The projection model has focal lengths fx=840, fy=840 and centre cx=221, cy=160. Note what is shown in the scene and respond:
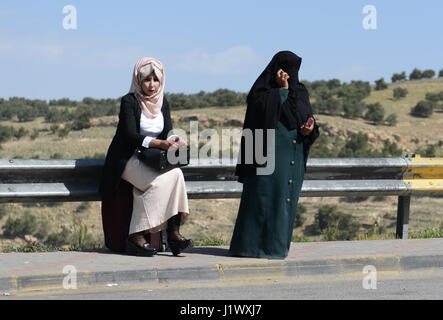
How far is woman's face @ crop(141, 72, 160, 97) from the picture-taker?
26.6 ft

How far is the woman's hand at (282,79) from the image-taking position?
8.06 m

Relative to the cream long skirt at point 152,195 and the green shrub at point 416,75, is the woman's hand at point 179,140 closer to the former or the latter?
the cream long skirt at point 152,195

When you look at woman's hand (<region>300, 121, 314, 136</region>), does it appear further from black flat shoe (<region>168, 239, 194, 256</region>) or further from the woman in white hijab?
black flat shoe (<region>168, 239, 194, 256</region>)

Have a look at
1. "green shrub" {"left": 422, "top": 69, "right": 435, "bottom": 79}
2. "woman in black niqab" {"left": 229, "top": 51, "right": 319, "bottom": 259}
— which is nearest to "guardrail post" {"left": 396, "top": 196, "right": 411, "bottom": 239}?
"woman in black niqab" {"left": 229, "top": 51, "right": 319, "bottom": 259}

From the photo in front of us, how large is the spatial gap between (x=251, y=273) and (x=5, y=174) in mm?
2724

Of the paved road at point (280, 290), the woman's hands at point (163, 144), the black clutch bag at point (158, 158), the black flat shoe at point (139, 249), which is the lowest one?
the paved road at point (280, 290)

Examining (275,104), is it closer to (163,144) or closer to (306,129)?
(306,129)

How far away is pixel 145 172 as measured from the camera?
8.02m

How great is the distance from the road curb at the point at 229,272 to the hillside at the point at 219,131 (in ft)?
A: 8.25

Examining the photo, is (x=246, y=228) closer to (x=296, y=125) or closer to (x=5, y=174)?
(x=296, y=125)

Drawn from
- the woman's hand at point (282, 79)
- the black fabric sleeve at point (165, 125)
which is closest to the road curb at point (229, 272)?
the black fabric sleeve at point (165, 125)

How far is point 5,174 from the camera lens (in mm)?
8445

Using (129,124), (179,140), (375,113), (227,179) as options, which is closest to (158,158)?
(179,140)
